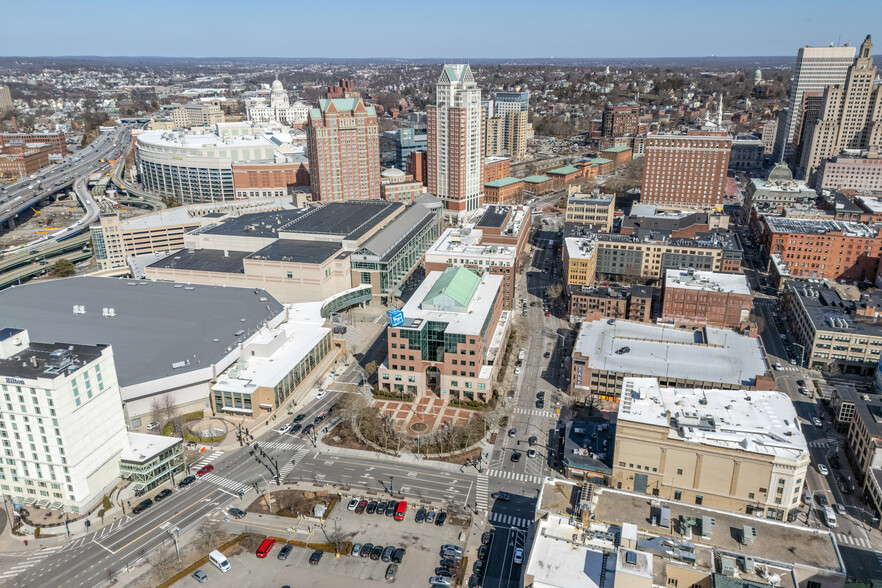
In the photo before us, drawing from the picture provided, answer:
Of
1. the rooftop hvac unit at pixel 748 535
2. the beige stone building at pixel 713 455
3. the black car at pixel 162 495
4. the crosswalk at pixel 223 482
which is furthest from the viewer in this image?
the crosswalk at pixel 223 482

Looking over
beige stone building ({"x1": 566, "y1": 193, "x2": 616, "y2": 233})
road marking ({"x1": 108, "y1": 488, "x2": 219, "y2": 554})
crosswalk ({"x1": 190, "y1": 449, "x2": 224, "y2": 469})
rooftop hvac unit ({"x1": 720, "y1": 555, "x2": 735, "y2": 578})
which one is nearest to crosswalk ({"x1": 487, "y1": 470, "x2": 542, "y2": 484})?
rooftop hvac unit ({"x1": 720, "y1": 555, "x2": 735, "y2": 578})

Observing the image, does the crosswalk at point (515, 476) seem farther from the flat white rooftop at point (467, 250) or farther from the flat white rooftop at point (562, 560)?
the flat white rooftop at point (467, 250)

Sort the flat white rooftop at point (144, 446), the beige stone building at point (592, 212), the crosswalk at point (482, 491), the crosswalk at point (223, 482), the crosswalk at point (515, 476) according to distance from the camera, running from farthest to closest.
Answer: the beige stone building at point (592, 212) < the crosswalk at point (515, 476) < the crosswalk at point (223, 482) < the flat white rooftop at point (144, 446) < the crosswalk at point (482, 491)

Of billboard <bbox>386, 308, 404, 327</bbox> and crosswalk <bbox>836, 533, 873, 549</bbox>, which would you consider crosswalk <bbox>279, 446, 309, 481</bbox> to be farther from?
crosswalk <bbox>836, 533, 873, 549</bbox>

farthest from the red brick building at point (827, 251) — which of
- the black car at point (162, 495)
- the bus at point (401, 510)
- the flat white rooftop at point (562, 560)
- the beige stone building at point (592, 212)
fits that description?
the black car at point (162, 495)

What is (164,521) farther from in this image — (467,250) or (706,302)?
(706,302)

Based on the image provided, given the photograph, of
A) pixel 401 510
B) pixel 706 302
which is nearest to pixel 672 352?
pixel 706 302

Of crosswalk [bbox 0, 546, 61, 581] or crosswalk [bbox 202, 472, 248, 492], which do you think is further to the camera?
crosswalk [bbox 202, 472, 248, 492]
